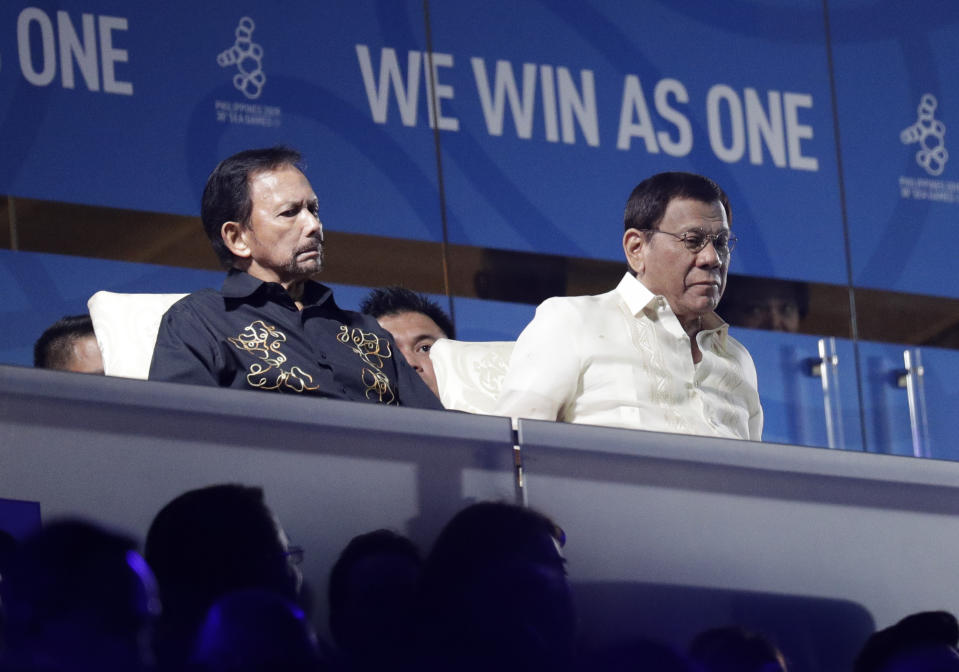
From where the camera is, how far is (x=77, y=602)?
1143 mm

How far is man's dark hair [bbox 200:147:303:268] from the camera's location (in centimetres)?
234

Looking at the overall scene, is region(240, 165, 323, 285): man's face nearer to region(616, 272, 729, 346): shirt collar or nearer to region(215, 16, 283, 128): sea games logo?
region(616, 272, 729, 346): shirt collar

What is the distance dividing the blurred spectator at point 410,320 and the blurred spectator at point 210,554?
5.67 feet

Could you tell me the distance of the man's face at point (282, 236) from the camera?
90.9 inches

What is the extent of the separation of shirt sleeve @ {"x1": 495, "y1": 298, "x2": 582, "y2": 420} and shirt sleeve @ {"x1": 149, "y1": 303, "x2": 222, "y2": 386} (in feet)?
1.54

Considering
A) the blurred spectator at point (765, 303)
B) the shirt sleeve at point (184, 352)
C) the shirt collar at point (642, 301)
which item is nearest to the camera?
the shirt sleeve at point (184, 352)

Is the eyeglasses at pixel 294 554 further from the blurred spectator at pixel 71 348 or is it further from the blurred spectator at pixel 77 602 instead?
the blurred spectator at pixel 71 348

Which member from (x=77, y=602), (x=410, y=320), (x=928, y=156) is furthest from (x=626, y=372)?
(x=928, y=156)

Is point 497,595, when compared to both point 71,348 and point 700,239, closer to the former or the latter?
point 700,239

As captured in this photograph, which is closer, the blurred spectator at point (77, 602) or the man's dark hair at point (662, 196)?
the blurred spectator at point (77, 602)

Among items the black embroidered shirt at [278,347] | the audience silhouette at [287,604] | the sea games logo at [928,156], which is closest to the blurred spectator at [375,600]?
the audience silhouette at [287,604]

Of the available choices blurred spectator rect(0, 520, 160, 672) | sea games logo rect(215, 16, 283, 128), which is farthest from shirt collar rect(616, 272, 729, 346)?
sea games logo rect(215, 16, 283, 128)

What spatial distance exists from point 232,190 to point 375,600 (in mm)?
1252

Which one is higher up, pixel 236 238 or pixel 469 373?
pixel 236 238
